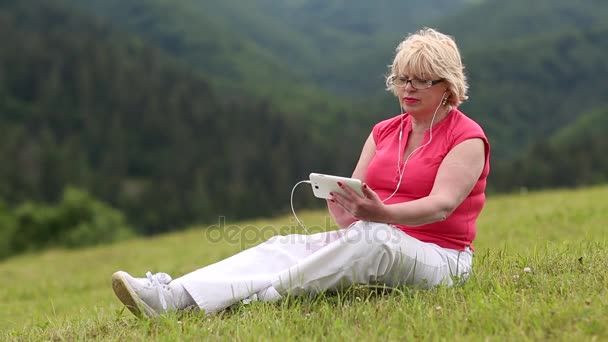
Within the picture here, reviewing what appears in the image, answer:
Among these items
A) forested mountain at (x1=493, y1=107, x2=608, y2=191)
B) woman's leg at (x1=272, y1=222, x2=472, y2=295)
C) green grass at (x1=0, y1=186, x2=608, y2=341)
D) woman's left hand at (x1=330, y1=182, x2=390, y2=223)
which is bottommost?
forested mountain at (x1=493, y1=107, x2=608, y2=191)

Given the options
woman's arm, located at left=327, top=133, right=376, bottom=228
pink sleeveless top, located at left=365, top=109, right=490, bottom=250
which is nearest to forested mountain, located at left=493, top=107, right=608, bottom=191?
woman's arm, located at left=327, top=133, right=376, bottom=228

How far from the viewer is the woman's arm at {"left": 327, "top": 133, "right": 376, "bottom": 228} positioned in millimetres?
5773

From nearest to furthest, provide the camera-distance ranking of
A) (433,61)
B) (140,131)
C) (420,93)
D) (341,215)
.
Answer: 1. (433,61)
2. (420,93)
3. (341,215)
4. (140,131)

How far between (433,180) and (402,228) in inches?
18.1

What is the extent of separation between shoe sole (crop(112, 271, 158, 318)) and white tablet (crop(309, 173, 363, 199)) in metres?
1.53

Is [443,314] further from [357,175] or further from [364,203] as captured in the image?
[357,175]

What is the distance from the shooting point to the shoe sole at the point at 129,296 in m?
5.17

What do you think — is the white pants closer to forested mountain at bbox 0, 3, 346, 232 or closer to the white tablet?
the white tablet

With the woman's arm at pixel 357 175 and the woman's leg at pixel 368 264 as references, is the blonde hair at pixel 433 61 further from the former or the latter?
the woman's leg at pixel 368 264

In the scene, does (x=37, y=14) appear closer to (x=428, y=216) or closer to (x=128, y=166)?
(x=128, y=166)

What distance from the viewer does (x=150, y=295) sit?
529 centimetres

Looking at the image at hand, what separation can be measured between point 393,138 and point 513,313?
194cm

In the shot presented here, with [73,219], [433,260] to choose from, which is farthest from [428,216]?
[73,219]

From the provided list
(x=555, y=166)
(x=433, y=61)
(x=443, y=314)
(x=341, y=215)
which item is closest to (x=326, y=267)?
(x=341, y=215)
